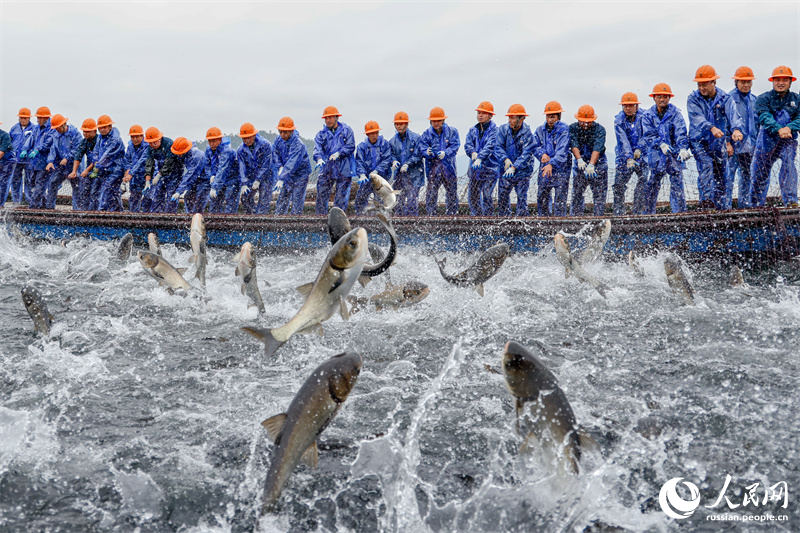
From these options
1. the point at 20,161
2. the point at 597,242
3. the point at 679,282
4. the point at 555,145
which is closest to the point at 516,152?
the point at 555,145

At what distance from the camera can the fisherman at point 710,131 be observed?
37.6 ft

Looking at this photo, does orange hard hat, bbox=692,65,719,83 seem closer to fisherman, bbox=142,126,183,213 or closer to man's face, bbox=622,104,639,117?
man's face, bbox=622,104,639,117

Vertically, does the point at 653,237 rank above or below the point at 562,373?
above

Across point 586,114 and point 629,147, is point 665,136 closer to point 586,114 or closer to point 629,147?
point 629,147

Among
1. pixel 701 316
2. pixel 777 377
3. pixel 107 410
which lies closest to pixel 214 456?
pixel 107 410

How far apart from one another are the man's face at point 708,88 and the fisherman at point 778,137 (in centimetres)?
82

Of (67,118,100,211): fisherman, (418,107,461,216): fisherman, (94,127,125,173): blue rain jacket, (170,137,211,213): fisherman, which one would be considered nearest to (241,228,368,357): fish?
(418,107,461,216): fisherman

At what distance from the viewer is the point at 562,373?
580 cm

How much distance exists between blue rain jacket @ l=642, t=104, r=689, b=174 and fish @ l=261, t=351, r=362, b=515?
33.7 feet

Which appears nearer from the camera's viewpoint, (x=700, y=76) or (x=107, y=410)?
(x=107, y=410)

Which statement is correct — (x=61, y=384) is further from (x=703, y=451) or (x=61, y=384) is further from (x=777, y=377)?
(x=777, y=377)

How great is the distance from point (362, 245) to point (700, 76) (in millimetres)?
10081

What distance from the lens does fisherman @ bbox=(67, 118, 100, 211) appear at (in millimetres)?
16625

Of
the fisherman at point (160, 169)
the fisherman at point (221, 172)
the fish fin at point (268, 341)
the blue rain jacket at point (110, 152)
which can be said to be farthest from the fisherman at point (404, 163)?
the fish fin at point (268, 341)
